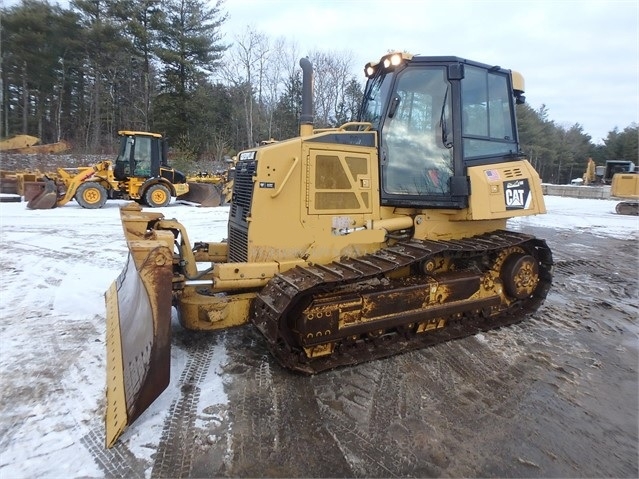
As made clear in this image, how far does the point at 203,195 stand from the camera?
17.2 metres

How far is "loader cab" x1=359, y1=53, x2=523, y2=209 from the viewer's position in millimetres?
4387

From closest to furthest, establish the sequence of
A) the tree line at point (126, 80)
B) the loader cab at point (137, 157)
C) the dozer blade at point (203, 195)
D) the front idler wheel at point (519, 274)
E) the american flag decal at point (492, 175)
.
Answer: the american flag decal at point (492, 175) → the front idler wheel at point (519, 274) → the loader cab at point (137, 157) → the dozer blade at point (203, 195) → the tree line at point (126, 80)

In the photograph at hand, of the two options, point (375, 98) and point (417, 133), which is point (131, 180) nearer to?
point (375, 98)

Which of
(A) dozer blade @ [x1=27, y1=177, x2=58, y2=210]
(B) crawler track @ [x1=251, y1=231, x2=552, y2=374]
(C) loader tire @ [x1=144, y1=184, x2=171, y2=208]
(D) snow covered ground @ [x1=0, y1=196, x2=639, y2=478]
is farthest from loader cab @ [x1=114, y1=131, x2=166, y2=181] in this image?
(B) crawler track @ [x1=251, y1=231, x2=552, y2=374]

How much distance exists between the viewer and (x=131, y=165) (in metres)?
16.3

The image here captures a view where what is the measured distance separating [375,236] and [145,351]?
2453mm

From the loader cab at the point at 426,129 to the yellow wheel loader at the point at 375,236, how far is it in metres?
0.01

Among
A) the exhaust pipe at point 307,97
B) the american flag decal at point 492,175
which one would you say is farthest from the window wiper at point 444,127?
the exhaust pipe at point 307,97

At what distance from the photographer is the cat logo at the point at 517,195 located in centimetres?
467

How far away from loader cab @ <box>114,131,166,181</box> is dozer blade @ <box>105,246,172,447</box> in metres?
14.6

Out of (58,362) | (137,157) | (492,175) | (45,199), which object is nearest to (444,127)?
(492,175)

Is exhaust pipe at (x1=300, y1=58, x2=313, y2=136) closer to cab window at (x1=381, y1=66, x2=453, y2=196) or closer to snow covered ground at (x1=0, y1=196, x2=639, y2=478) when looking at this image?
cab window at (x1=381, y1=66, x2=453, y2=196)

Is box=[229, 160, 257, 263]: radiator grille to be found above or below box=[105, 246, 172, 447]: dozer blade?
above

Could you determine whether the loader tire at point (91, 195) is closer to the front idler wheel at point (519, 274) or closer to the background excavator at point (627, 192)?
the front idler wheel at point (519, 274)
